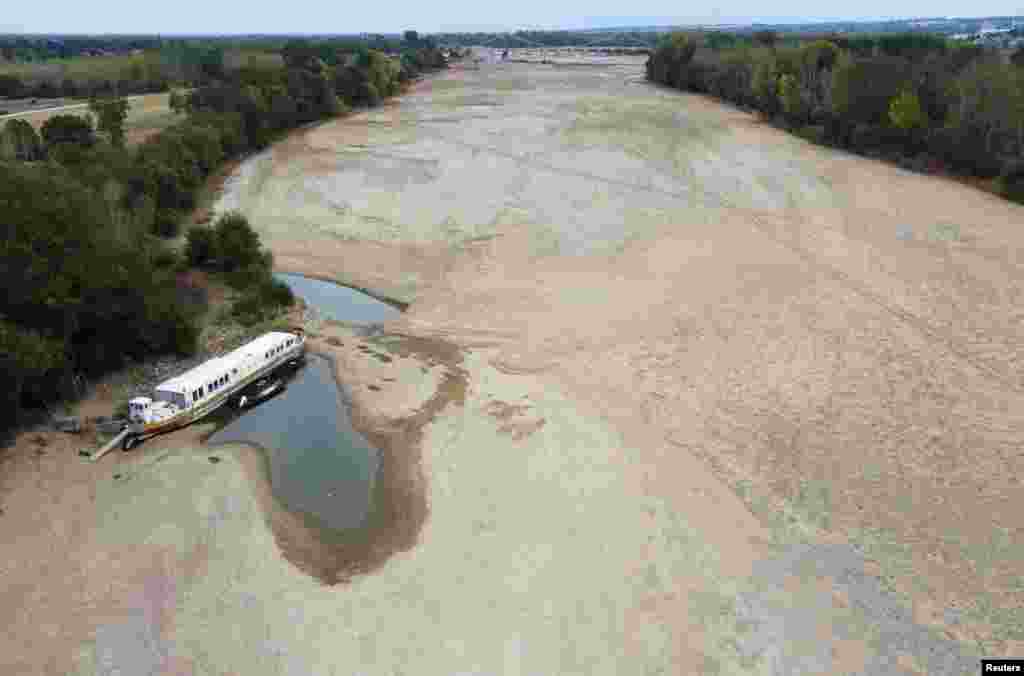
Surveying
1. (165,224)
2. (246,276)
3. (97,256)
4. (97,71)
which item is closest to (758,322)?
(246,276)

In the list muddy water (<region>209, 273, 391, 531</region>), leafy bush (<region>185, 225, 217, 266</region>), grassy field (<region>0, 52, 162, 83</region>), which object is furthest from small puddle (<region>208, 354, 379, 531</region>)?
grassy field (<region>0, 52, 162, 83</region>)

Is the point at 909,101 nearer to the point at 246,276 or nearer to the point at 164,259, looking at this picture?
the point at 246,276

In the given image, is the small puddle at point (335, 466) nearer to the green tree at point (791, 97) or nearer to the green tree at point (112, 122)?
the green tree at point (112, 122)

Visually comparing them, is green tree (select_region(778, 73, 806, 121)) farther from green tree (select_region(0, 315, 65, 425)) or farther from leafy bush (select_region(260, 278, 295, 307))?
green tree (select_region(0, 315, 65, 425))

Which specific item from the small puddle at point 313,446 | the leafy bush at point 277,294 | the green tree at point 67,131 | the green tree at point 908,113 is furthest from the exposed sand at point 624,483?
the green tree at point 67,131

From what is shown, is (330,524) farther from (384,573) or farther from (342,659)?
(342,659)

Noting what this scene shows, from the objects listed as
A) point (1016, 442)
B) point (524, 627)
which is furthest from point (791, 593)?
point (1016, 442)
